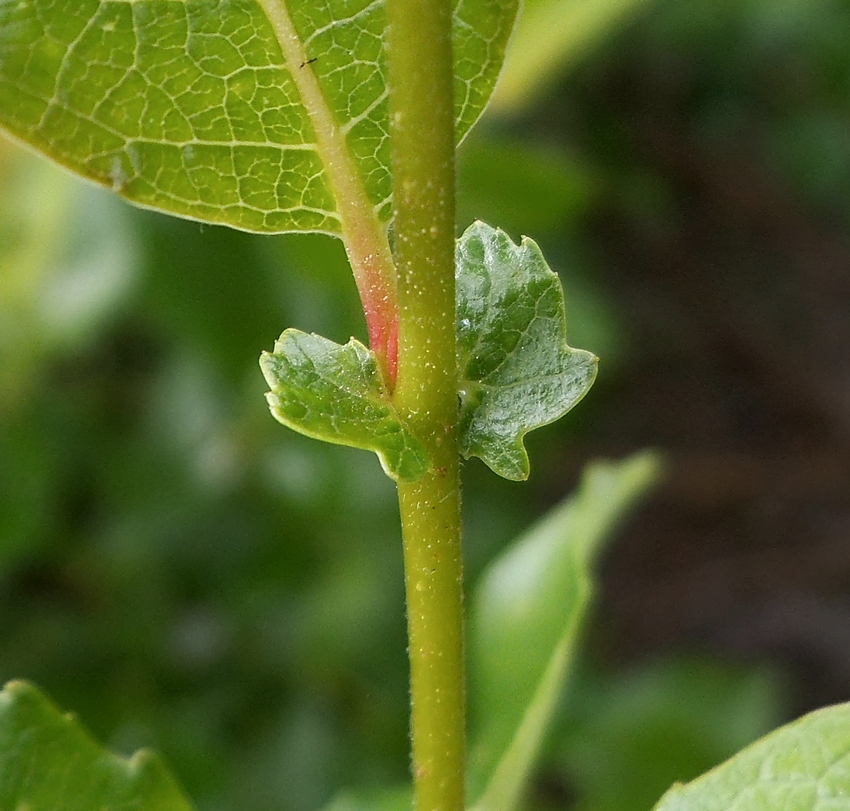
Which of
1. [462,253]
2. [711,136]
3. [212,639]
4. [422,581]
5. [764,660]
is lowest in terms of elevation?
[764,660]

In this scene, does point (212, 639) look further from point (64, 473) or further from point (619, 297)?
point (619, 297)

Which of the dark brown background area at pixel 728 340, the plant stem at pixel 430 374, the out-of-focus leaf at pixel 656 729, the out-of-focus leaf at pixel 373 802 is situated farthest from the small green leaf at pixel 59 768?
the dark brown background area at pixel 728 340

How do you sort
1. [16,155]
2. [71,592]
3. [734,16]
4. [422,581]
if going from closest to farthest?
[422,581]
[16,155]
[71,592]
[734,16]

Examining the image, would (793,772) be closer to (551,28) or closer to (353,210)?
(353,210)

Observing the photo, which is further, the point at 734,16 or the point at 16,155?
the point at 734,16

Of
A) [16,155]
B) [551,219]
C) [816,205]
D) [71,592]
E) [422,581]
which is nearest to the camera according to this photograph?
[422,581]

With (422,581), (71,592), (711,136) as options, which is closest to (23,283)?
(71,592)

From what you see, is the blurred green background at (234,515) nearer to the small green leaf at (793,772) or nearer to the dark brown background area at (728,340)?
the dark brown background area at (728,340)
